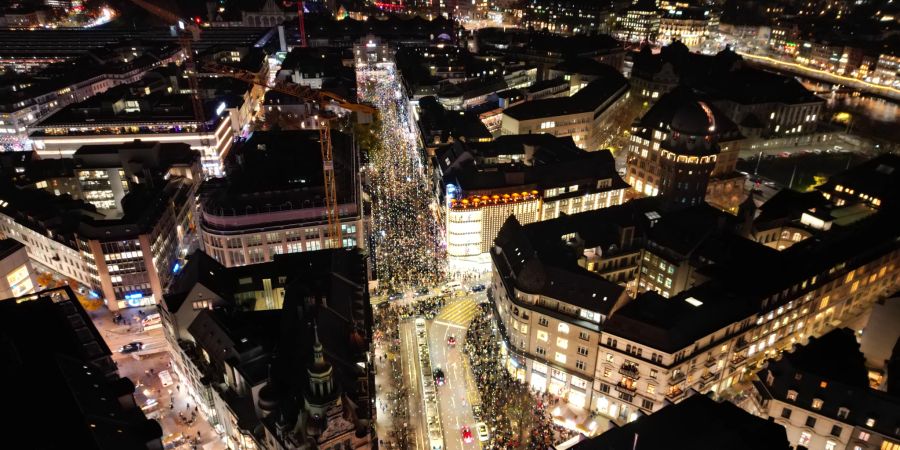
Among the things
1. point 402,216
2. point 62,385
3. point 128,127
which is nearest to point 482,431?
point 62,385

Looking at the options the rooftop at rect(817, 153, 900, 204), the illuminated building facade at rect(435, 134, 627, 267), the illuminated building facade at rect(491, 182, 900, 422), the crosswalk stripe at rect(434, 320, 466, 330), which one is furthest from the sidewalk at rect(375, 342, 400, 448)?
the rooftop at rect(817, 153, 900, 204)

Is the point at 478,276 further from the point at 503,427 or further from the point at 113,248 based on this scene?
the point at 113,248

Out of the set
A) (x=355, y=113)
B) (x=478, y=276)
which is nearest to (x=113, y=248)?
(x=478, y=276)

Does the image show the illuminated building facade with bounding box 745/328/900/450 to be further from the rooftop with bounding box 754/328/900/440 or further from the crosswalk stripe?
the crosswalk stripe

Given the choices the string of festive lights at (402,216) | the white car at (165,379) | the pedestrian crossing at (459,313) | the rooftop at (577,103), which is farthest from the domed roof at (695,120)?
the white car at (165,379)

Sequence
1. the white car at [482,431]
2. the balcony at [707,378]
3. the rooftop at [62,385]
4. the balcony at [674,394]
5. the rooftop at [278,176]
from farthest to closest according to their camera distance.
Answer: the rooftop at [278,176]
the balcony at [707,378]
the balcony at [674,394]
the white car at [482,431]
the rooftop at [62,385]

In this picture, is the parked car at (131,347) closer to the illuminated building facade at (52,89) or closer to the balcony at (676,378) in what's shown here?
the balcony at (676,378)

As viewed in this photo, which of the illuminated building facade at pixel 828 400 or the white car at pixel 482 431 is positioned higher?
the illuminated building facade at pixel 828 400
